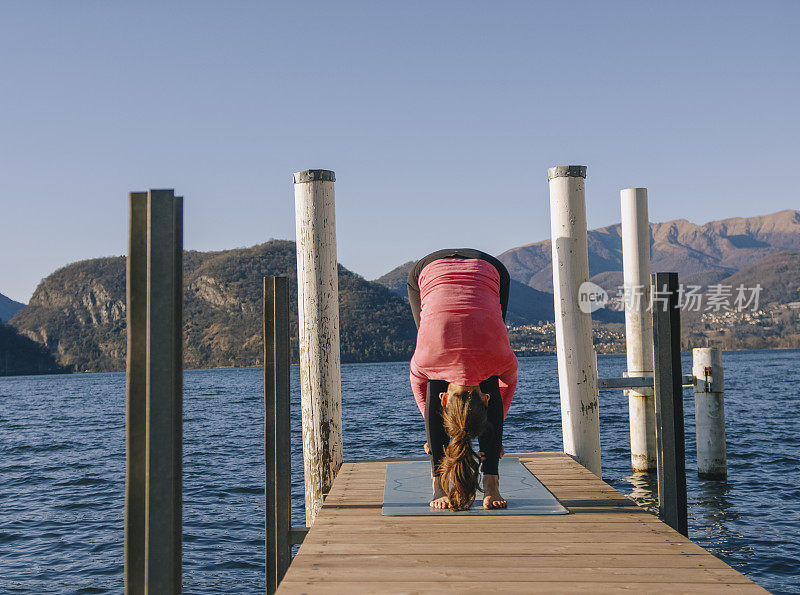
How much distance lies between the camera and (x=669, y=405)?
14.9 ft

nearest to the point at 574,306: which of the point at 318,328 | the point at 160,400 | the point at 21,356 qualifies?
the point at 318,328

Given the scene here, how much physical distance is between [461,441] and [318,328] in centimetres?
213

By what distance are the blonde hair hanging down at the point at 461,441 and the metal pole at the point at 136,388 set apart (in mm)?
2207

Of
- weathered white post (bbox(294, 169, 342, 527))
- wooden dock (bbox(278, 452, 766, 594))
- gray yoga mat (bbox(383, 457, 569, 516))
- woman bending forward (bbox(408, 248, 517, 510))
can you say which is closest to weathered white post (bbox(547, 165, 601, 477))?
gray yoga mat (bbox(383, 457, 569, 516))

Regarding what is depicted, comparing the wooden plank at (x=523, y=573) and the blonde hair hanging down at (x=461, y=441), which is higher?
the blonde hair hanging down at (x=461, y=441)

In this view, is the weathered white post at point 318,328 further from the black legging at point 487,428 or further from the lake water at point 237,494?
the lake water at point 237,494

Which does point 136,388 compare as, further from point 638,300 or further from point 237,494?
point 237,494

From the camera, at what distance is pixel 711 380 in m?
9.77

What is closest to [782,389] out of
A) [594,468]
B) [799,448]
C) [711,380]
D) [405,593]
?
[799,448]

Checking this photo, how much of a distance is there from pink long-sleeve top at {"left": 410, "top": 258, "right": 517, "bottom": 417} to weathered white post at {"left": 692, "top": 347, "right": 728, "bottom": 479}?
569cm

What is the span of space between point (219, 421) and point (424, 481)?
38913 millimetres

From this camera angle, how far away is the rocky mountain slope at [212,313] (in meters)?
139

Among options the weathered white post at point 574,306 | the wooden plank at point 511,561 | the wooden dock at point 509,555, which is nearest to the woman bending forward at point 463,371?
the wooden dock at point 509,555

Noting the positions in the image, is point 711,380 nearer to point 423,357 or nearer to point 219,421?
point 423,357
